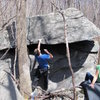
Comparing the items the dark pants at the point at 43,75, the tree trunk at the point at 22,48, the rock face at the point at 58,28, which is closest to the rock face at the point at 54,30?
the rock face at the point at 58,28

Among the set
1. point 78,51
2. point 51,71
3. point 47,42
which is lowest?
point 51,71

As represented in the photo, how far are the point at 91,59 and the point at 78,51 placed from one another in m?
0.56

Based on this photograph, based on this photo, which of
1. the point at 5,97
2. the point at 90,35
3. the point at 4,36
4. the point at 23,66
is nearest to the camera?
the point at 5,97

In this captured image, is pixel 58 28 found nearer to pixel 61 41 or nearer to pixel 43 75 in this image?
pixel 61 41

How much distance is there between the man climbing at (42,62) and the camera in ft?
27.5

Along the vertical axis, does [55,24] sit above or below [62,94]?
above

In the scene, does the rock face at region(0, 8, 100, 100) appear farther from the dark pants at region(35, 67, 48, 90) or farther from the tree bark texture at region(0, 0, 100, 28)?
the tree bark texture at region(0, 0, 100, 28)

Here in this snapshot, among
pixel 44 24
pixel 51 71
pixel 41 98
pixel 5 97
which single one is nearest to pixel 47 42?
pixel 44 24

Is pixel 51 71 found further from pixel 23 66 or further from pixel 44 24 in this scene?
pixel 23 66

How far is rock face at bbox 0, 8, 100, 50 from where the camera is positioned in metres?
8.77

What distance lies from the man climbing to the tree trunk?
104 cm

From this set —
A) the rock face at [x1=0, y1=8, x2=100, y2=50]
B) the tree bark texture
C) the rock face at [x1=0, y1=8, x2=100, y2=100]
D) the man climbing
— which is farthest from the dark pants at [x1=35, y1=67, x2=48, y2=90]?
the tree bark texture

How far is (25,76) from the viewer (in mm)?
7500

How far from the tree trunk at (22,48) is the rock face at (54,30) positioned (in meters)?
1.66
